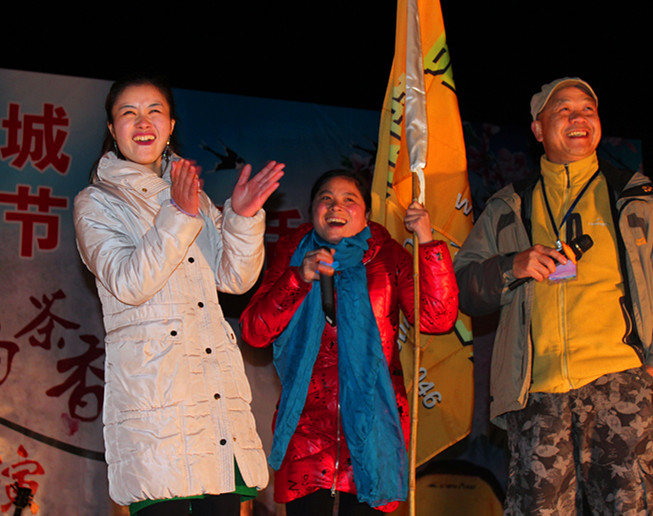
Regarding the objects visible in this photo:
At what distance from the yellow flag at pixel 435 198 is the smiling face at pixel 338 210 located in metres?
0.40

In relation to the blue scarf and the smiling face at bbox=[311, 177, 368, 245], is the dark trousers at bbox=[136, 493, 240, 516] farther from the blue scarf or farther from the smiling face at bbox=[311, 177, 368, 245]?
the smiling face at bbox=[311, 177, 368, 245]

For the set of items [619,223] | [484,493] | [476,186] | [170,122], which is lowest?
[484,493]

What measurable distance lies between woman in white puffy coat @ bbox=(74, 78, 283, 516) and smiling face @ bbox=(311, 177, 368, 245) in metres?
0.35

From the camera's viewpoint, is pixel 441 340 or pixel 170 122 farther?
pixel 441 340

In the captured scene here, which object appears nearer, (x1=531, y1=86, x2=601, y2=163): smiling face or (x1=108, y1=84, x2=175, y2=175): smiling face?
(x1=108, y1=84, x2=175, y2=175): smiling face

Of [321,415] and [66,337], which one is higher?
[66,337]

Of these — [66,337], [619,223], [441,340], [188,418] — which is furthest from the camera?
[66,337]

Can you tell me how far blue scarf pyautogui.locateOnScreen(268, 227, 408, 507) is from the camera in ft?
6.98

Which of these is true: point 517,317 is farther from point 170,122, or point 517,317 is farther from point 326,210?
point 170,122

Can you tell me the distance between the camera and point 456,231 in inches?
117

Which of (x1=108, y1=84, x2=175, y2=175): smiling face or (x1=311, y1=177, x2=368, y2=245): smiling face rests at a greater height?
(x1=108, y1=84, x2=175, y2=175): smiling face

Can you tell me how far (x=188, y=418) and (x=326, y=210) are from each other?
2.82ft

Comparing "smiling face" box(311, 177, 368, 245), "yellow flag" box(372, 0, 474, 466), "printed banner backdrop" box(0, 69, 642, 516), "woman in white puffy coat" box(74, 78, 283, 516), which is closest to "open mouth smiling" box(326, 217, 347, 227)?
"smiling face" box(311, 177, 368, 245)

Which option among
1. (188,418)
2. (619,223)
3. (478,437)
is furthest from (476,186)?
(188,418)
